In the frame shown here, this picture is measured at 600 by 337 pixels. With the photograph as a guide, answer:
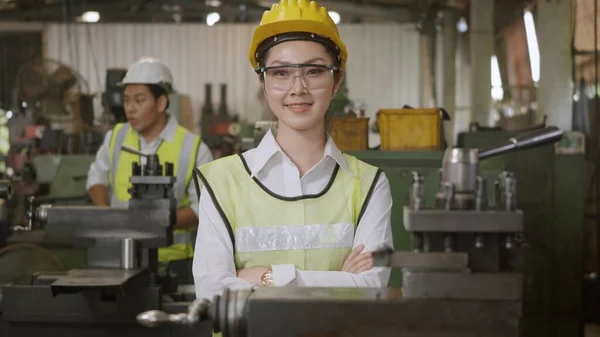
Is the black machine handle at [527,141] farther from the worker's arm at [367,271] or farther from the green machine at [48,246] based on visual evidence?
the green machine at [48,246]

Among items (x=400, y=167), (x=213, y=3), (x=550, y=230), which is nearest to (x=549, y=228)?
(x=550, y=230)

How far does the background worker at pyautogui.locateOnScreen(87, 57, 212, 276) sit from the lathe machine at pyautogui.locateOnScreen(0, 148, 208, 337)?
0.80 metres

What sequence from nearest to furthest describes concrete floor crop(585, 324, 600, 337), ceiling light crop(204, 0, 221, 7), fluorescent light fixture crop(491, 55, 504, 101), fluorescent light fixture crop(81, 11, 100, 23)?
1. concrete floor crop(585, 324, 600, 337)
2. fluorescent light fixture crop(491, 55, 504, 101)
3. fluorescent light fixture crop(81, 11, 100, 23)
4. ceiling light crop(204, 0, 221, 7)

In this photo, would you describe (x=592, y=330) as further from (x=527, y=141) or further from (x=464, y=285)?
(x=464, y=285)

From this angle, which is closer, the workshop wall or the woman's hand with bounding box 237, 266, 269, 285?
the woman's hand with bounding box 237, 266, 269, 285

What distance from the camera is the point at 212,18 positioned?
25.9 feet

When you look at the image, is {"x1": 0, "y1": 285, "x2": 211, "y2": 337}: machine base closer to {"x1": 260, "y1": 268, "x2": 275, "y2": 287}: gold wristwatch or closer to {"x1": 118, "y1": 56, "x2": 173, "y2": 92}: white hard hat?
{"x1": 260, "y1": 268, "x2": 275, "y2": 287}: gold wristwatch

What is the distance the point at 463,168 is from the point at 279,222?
49 centimetres

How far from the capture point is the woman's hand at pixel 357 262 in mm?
1494

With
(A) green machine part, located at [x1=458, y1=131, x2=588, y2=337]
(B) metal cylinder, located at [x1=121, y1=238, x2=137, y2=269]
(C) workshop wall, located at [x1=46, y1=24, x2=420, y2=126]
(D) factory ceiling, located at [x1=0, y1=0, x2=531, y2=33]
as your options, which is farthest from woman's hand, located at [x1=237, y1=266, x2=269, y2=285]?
(C) workshop wall, located at [x1=46, y1=24, x2=420, y2=126]

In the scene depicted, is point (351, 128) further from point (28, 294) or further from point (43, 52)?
point (43, 52)

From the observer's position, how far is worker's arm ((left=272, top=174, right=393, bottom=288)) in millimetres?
1469

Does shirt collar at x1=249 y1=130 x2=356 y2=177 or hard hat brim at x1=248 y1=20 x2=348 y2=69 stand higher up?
hard hat brim at x1=248 y1=20 x2=348 y2=69

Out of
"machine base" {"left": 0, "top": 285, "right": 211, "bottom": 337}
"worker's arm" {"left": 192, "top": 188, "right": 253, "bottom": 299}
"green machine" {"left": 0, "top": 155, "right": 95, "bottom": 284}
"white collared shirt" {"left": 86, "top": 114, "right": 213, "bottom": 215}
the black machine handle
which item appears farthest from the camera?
"white collared shirt" {"left": 86, "top": 114, "right": 213, "bottom": 215}
